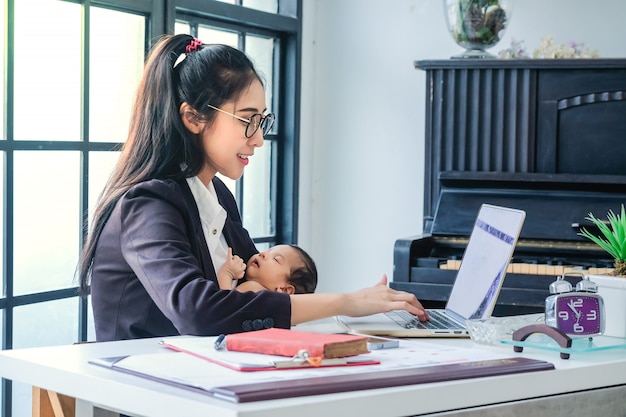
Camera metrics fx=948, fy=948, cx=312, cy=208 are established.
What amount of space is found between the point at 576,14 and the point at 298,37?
4.05ft

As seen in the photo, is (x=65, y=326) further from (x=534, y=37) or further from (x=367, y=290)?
(x=534, y=37)

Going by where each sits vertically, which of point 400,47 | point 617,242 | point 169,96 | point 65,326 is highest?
point 400,47

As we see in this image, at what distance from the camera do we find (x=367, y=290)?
1908 mm

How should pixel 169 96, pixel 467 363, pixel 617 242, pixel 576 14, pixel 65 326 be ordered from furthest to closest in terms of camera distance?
pixel 576 14 → pixel 65 326 → pixel 169 96 → pixel 617 242 → pixel 467 363

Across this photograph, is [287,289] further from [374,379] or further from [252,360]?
[374,379]

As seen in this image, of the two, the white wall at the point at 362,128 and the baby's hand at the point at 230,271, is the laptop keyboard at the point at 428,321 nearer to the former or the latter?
the baby's hand at the point at 230,271

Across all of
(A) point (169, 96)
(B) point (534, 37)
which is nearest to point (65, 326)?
(A) point (169, 96)

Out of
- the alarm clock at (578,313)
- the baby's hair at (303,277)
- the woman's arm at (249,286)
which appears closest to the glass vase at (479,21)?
the baby's hair at (303,277)

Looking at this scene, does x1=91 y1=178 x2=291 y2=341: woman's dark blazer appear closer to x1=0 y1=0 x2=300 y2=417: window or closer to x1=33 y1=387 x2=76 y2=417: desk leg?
x1=33 y1=387 x2=76 y2=417: desk leg

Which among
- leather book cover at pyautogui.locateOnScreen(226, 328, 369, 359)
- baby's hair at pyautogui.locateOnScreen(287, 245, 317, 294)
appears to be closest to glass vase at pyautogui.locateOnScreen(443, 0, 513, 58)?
baby's hair at pyautogui.locateOnScreen(287, 245, 317, 294)

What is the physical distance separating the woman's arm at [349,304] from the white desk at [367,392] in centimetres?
22

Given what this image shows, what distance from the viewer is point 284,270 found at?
7.44 ft

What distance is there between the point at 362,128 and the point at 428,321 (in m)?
2.52

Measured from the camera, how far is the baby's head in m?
2.27
